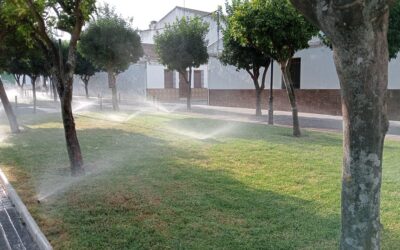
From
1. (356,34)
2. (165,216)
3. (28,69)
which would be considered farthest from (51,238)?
(28,69)

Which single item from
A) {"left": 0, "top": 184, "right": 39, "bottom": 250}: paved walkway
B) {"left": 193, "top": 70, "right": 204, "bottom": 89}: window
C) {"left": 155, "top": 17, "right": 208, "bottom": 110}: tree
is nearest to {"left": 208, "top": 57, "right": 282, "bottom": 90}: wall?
{"left": 155, "top": 17, "right": 208, "bottom": 110}: tree

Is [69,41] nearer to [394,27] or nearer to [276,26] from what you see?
[276,26]

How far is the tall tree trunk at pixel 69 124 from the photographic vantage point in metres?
6.78

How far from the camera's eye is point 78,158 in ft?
23.1

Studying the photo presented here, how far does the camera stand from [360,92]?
242cm

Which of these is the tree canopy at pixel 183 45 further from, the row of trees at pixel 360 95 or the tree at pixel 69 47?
the row of trees at pixel 360 95

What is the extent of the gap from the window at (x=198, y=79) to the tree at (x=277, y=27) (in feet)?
80.4

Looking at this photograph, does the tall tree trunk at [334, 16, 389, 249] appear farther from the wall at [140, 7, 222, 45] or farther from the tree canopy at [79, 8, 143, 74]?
the wall at [140, 7, 222, 45]

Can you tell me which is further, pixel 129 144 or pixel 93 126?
pixel 93 126

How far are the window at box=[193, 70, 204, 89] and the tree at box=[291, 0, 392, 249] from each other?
109 feet

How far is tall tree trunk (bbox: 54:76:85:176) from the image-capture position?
6777 mm

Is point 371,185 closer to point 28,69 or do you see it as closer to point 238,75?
point 238,75

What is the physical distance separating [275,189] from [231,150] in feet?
10.9

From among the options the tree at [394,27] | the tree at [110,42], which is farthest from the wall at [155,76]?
the tree at [394,27]
